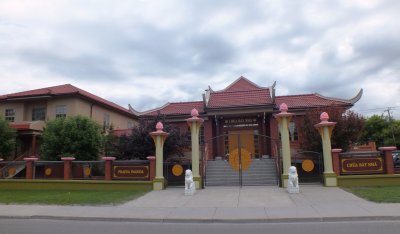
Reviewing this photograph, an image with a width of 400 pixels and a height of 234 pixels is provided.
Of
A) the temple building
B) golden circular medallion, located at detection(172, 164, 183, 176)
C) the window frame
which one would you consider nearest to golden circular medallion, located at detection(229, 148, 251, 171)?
golden circular medallion, located at detection(172, 164, 183, 176)

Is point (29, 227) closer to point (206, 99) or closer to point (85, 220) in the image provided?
point (85, 220)

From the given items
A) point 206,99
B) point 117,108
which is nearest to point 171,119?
point 206,99

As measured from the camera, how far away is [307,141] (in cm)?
1973

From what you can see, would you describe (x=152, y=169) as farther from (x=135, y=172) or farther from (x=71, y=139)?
(x=71, y=139)

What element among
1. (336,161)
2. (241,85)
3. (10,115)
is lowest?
(336,161)

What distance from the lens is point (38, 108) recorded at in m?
27.8

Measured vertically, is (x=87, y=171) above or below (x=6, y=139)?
below

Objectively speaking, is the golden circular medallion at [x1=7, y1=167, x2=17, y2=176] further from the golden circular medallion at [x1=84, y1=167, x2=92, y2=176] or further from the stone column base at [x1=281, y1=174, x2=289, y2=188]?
the stone column base at [x1=281, y1=174, x2=289, y2=188]

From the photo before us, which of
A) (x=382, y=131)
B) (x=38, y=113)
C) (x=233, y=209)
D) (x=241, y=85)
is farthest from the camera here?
(x=382, y=131)

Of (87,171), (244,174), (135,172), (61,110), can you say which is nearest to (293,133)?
(244,174)

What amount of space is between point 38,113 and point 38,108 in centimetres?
40

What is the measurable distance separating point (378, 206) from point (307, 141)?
30.5 feet

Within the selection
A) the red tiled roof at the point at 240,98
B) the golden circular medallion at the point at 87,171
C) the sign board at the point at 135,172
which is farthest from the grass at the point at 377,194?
the golden circular medallion at the point at 87,171

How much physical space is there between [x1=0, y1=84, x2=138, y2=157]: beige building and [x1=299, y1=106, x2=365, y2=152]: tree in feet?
49.9
